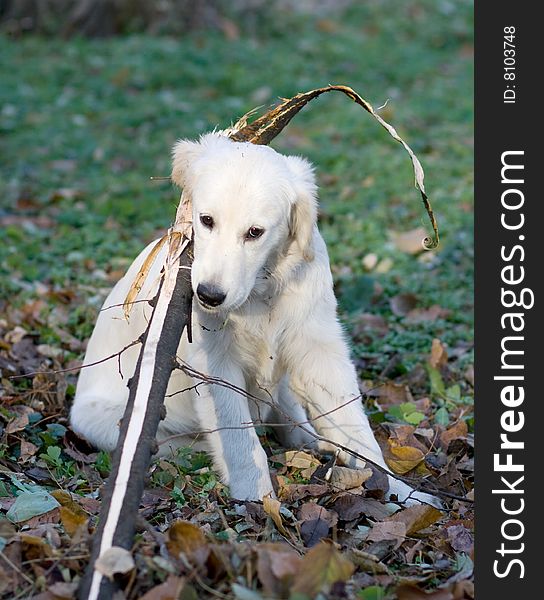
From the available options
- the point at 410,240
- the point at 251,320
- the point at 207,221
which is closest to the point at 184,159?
the point at 207,221

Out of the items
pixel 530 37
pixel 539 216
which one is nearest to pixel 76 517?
pixel 539 216

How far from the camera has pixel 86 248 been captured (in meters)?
6.74

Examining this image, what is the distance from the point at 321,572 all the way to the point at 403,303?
3.48m

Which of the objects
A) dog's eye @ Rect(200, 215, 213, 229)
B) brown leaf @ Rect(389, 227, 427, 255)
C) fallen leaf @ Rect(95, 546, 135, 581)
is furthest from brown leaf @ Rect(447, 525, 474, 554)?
brown leaf @ Rect(389, 227, 427, 255)

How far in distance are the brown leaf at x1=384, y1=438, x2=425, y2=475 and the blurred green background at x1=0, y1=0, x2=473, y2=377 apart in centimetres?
112

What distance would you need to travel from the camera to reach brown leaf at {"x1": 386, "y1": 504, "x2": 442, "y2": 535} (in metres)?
3.29

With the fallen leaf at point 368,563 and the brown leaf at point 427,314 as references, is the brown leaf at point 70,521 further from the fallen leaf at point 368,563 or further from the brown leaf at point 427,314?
the brown leaf at point 427,314

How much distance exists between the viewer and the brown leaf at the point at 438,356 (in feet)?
16.7

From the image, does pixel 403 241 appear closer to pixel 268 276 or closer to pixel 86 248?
pixel 86 248

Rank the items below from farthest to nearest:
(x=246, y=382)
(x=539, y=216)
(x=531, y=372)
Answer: (x=246, y=382)
(x=539, y=216)
(x=531, y=372)

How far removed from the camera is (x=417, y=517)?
10.8 feet

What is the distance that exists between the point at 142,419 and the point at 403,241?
4.34m

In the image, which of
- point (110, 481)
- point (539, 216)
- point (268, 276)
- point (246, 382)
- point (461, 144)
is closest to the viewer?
point (110, 481)

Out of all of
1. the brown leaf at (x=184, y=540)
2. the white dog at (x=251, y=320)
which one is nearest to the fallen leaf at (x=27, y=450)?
the white dog at (x=251, y=320)
